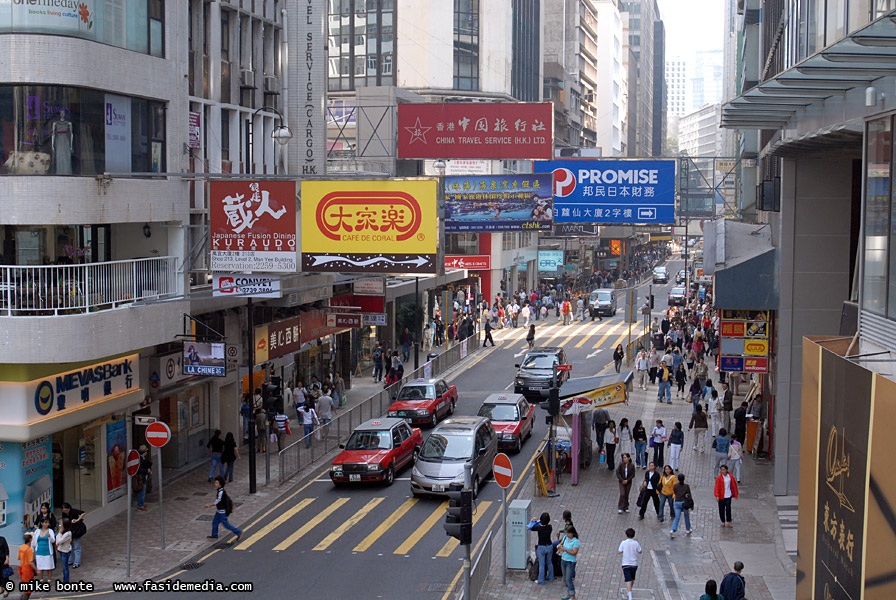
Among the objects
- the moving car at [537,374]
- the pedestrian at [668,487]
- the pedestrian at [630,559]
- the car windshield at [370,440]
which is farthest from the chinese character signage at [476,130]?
the pedestrian at [630,559]

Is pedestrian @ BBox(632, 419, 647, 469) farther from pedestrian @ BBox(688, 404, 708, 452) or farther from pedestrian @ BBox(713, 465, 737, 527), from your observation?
pedestrian @ BBox(713, 465, 737, 527)

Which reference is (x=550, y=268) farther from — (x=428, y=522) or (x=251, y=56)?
(x=428, y=522)

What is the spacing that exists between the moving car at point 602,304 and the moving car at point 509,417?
35.5 metres

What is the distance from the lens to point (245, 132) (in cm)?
2892

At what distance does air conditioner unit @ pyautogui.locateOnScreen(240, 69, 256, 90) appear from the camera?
28484 mm

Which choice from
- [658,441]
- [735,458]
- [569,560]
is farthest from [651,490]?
[569,560]

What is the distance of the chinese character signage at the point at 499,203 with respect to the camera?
28.7 metres

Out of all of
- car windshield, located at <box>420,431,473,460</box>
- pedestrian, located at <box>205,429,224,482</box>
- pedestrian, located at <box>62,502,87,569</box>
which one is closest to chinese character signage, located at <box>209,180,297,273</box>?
pedestrian, located at <box>205,429,224,482</box>

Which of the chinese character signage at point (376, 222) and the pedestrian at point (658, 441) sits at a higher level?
the chinese character signage at point (376, 222)

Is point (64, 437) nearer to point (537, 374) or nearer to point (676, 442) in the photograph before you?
point (676, 442)

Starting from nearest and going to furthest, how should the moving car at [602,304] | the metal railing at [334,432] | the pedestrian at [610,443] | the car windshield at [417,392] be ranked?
the pedestrian at [610,443], the metal railing at [334,432], the car windshield at [417,392], the moving car at [602,304]

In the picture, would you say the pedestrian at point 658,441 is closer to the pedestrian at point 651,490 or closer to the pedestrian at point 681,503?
the pedestrian at point 651,490

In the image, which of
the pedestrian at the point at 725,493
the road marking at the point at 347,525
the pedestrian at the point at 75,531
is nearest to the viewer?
the pedestrian at the point at 75,531

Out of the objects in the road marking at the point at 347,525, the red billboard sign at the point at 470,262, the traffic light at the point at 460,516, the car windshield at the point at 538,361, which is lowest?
the road marking at the point at 347,525
